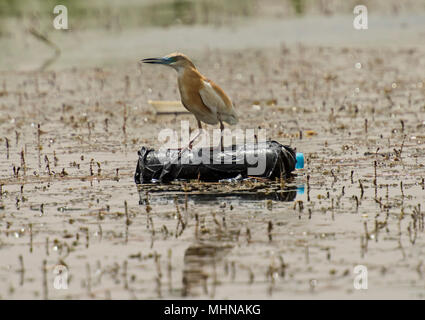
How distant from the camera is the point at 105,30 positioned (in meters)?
23.8

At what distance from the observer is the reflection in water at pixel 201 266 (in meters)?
7.04

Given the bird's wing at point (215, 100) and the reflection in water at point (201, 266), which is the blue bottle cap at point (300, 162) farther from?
the reflection in water at point (201, 266)

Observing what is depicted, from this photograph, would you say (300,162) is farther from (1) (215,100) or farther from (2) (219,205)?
(2) (219,205)

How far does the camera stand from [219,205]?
9.41 m

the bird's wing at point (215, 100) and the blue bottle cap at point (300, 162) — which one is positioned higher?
the bird's wing at point (215, 100)

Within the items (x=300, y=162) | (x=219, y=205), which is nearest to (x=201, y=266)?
(x=219, y=205)

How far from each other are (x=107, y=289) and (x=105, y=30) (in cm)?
1732

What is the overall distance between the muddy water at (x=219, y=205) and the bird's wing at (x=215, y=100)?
39.2 inches

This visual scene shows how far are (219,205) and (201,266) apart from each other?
6.34 ft

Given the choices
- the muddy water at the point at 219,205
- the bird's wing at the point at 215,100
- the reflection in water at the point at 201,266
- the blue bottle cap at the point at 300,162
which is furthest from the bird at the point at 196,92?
the reflection in water at the point at 201,266

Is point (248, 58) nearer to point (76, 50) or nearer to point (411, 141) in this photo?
point (76, 50)

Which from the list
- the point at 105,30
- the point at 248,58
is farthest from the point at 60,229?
the point at 105,30

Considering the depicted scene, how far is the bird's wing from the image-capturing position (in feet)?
35.2

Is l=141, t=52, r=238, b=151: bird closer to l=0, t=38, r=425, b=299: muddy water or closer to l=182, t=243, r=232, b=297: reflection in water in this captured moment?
l=0, t=38, r=425, b=299: muddy water
